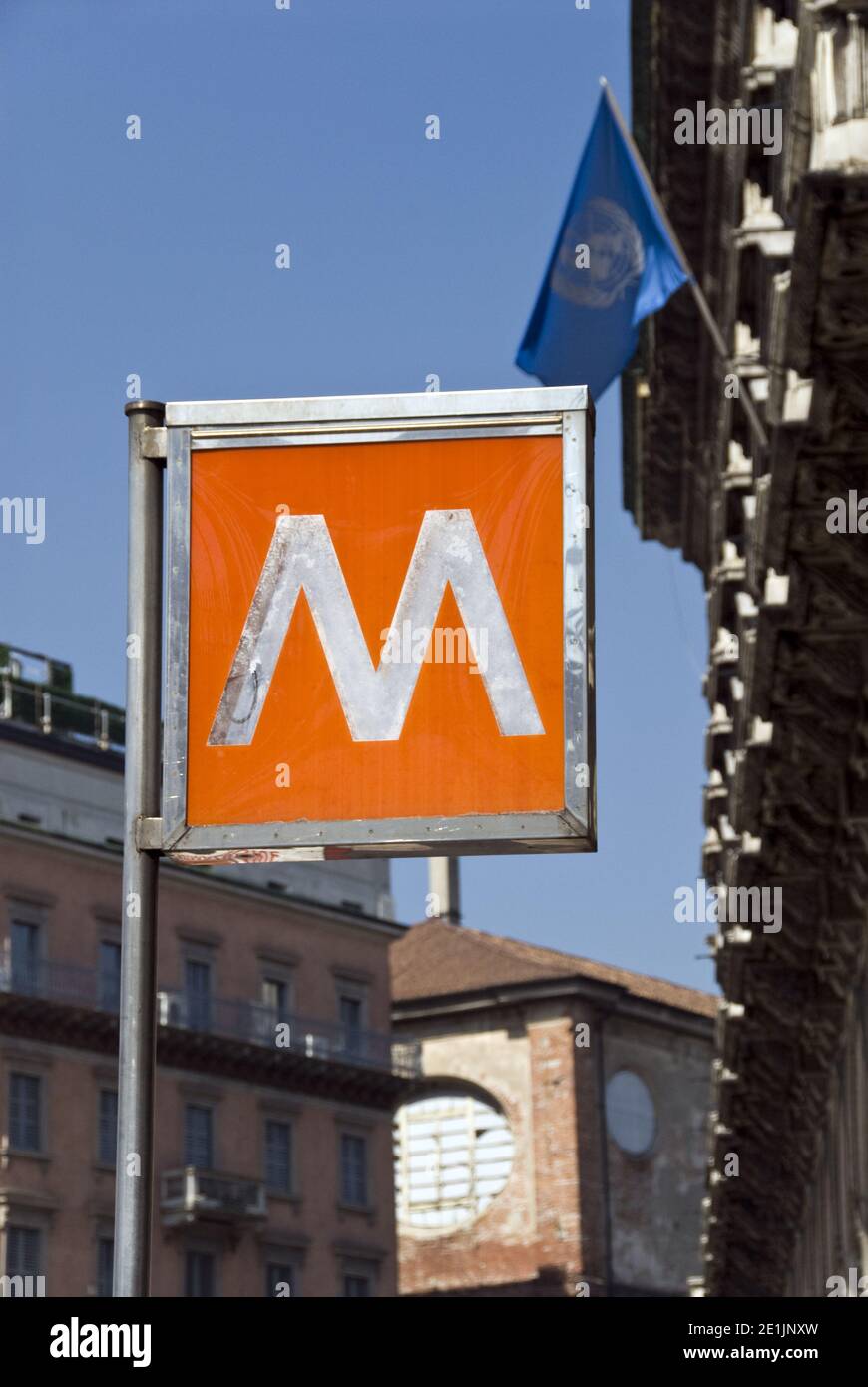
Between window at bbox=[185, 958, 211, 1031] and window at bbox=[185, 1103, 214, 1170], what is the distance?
2.15 m

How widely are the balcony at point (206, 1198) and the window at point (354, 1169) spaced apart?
4.63m

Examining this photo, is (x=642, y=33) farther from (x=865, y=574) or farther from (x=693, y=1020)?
(x=693, y=1020)

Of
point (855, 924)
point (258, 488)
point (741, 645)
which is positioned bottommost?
point (258, 488)

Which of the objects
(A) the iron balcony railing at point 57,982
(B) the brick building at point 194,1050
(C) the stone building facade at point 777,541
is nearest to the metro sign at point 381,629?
(C) the stone building facade at point 777,541

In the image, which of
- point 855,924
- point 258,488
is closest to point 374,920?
point 855,924

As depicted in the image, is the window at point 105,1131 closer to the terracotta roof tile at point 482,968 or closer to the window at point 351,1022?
the window at point 351,1022

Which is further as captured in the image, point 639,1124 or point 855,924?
point 639,1124

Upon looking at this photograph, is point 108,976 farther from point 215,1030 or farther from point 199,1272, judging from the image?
point 199,1272

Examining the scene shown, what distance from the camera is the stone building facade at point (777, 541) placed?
54.4ft

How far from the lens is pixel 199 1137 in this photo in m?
66.8

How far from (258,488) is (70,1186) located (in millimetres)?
58720

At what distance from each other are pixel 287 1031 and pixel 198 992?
2725 mm

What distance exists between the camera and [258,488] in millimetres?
5020

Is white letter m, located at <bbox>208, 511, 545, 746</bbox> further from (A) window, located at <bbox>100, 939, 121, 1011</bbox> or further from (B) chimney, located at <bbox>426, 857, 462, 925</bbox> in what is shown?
(B) chimney, located at <bbox>426, 857, 462, 925</bbox>
